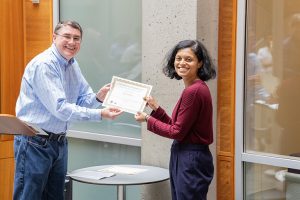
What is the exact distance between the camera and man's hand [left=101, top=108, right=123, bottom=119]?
154 inches

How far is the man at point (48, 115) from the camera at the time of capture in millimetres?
3873

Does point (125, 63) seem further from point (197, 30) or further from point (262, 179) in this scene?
point (262, 179)

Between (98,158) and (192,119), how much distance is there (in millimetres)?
2266

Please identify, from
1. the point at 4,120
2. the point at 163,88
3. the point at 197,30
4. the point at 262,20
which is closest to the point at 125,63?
the point at 163,88

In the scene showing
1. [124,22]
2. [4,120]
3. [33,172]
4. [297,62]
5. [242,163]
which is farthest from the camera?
[124,22]

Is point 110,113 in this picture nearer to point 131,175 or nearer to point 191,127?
point 131,175

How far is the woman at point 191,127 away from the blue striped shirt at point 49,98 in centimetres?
58

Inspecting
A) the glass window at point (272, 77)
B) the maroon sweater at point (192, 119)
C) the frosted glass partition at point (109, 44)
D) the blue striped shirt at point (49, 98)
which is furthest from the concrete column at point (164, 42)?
the maroon sweater at point (192, 119)

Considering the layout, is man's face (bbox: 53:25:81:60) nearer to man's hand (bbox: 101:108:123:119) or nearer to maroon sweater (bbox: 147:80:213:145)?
man's hand (bbox: 101:108:123:119)

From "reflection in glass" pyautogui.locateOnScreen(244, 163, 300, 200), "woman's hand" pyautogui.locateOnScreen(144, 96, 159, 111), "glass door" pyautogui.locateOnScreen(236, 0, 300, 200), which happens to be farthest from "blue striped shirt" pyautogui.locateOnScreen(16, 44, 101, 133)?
"reflection in glass" pyautogui.locateOnScreen(244, 163, 300, 200)

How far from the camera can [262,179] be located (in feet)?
14.5

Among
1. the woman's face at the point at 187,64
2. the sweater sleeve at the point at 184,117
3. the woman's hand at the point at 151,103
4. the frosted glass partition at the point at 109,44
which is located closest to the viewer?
the sweater sleeve at the point at 184,117

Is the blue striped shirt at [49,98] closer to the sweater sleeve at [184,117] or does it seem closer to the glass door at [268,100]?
the sweater sleeve at [184,117]

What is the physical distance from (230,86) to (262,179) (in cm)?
80
